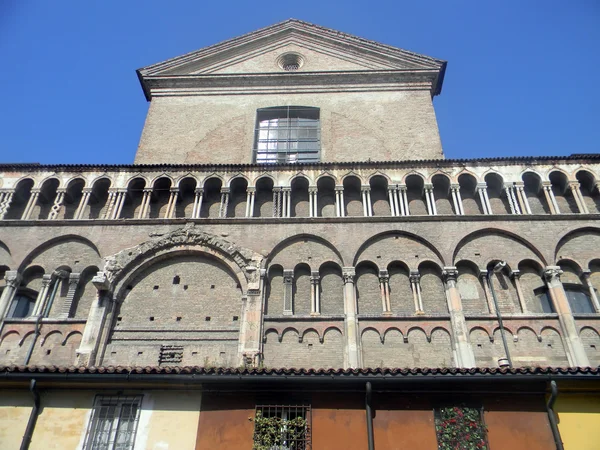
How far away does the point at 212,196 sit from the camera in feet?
50.5

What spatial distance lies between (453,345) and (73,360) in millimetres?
8905

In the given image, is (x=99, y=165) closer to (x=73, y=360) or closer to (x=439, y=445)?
(x=73, y=360)

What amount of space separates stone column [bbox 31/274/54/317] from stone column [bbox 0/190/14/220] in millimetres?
2822

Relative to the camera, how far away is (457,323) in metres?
12.1

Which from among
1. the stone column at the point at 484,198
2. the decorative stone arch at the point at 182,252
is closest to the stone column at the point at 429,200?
the stone column at the point at 484,198

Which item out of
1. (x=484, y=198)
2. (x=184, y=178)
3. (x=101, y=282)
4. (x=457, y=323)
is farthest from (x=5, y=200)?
(x=484, y=198)

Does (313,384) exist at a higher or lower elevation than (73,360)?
lower

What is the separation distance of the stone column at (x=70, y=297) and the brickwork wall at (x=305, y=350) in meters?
5.09

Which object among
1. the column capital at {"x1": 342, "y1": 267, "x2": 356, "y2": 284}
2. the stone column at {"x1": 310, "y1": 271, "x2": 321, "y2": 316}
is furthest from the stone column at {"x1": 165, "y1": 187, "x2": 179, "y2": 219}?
the column capital at {"x1": 342, "y1": 267, "x2": 356, "y2": 284}

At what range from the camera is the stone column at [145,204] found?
14.5 metres

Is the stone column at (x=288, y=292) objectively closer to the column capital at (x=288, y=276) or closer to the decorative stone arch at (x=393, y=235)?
the column capital at (x=288, y=276)

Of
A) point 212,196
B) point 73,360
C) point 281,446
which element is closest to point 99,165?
point 212,196

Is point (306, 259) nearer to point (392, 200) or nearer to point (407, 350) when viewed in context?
point (392, 200)

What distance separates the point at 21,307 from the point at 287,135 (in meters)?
10.00
